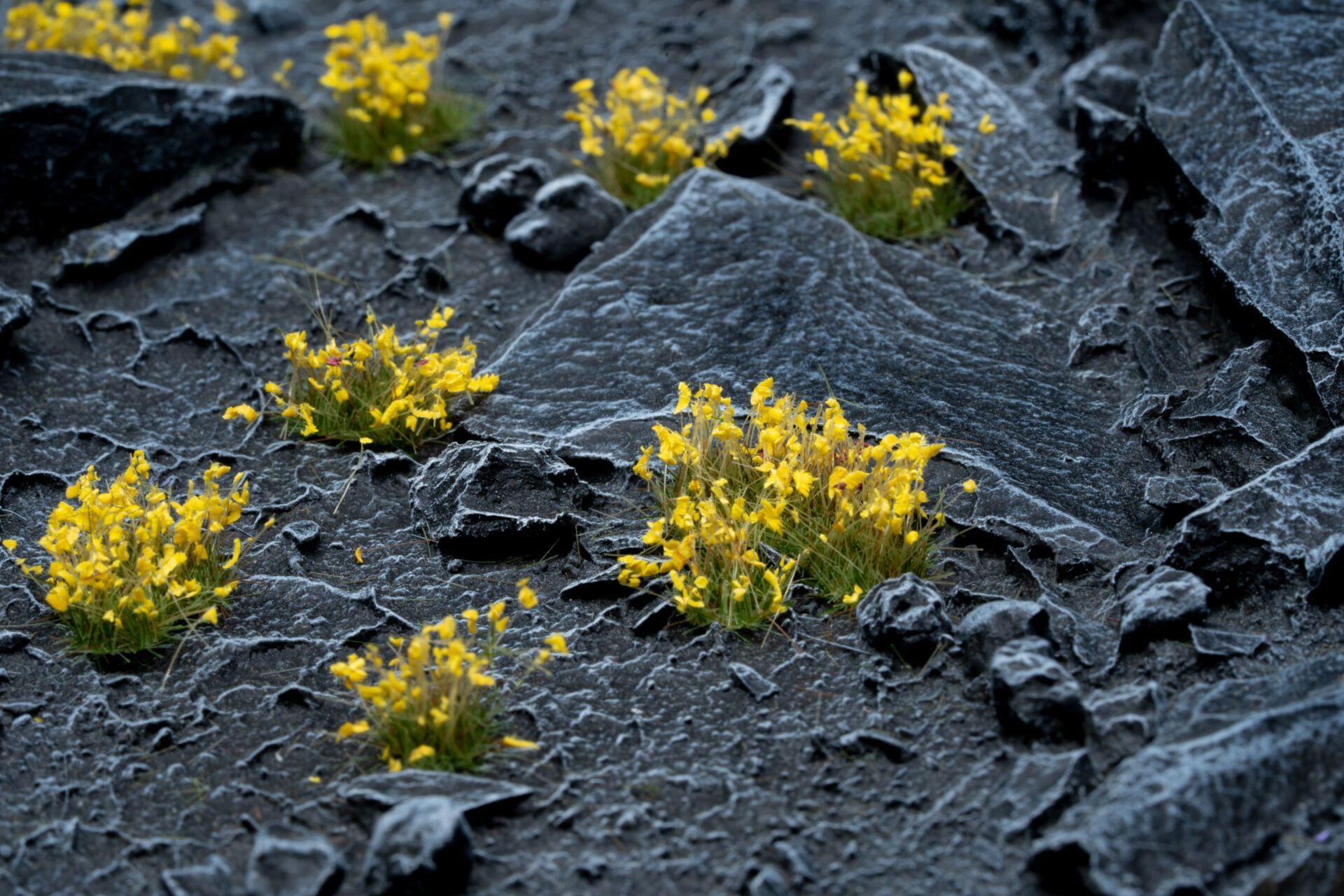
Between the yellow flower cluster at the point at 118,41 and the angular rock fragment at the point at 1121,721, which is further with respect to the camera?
the yellow flower cluster at the point at 118,41

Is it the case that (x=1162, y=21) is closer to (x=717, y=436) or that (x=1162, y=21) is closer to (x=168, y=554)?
(x=717, y=436)

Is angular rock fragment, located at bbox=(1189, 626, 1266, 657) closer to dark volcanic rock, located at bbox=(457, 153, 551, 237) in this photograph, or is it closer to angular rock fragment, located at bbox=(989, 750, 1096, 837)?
angular rock fragment, located at bbox=(989, 750, 1096, 837)

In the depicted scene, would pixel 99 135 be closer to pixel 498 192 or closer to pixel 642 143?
pixel 498 192

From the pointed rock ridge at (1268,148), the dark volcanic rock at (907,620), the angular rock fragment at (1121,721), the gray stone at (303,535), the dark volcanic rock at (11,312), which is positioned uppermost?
the pointed rock ridge at (1268,148)

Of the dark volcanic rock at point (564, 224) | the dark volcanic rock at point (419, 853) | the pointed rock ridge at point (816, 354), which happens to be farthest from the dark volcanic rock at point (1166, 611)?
the dark volcanic rock at point (564, 224)

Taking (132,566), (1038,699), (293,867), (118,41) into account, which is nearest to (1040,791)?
(1038,699)

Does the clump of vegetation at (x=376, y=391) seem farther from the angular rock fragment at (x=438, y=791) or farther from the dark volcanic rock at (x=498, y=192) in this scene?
the angular rock fragment at (x=438, y=791)

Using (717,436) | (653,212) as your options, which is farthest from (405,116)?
(717,436)
